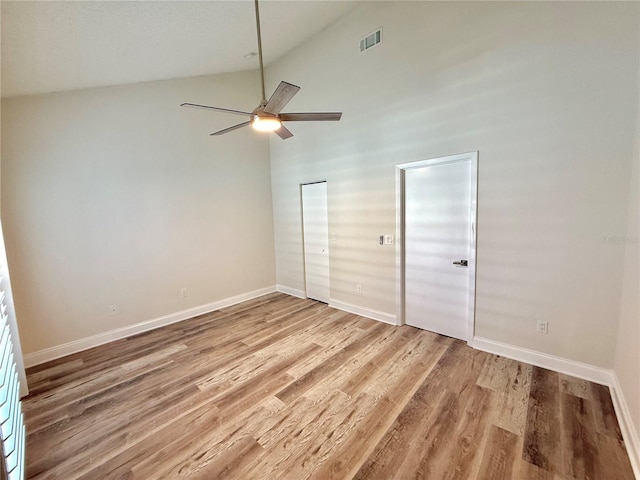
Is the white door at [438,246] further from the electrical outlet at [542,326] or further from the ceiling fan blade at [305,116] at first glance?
the ceiling fan blade at [305,116]

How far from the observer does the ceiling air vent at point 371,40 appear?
344 centimetres

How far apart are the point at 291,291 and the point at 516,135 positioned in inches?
161

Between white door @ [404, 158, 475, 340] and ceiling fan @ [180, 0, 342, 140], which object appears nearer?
ceiling fan @ [180, 0, 342, 140]

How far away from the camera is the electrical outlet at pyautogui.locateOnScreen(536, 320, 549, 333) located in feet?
8.50

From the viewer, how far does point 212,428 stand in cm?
207

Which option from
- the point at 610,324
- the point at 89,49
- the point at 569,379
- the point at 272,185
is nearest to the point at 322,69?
the point at 272,185

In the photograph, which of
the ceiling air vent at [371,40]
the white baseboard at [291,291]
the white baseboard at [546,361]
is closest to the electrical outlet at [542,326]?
the white baseboard at [546,361]

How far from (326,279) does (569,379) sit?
3.11m

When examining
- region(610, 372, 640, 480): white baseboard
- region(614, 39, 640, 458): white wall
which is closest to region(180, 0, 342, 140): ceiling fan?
region(614, 39, 640, 458): white wall

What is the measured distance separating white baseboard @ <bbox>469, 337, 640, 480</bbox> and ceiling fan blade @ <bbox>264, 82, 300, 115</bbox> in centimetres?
307

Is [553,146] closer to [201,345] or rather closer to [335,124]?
[335,124]

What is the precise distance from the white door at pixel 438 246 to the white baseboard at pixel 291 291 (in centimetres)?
201

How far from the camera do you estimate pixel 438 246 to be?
10.7 feet

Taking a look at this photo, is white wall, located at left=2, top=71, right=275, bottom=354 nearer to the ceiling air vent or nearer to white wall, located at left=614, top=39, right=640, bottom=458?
the ceiling air vent
